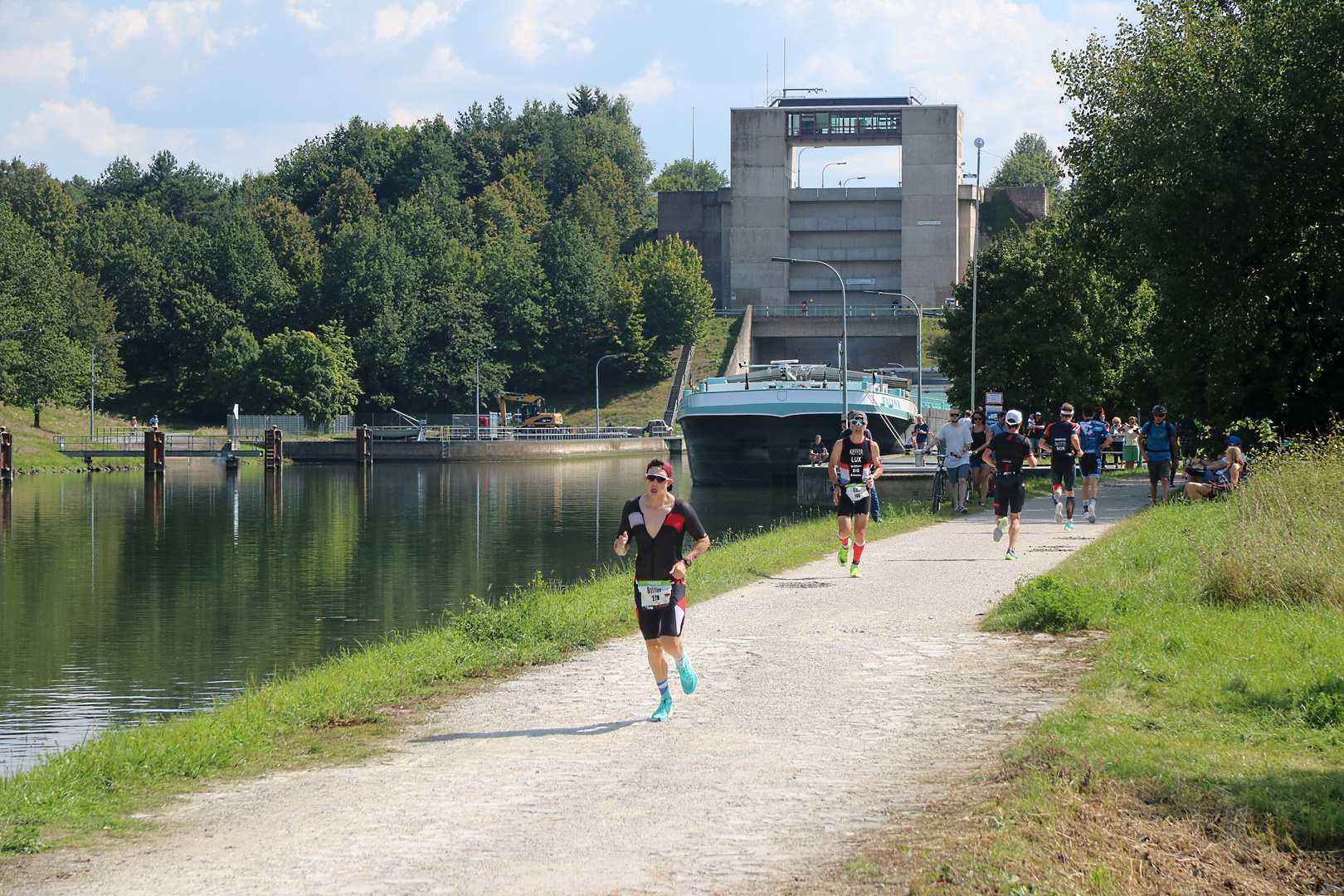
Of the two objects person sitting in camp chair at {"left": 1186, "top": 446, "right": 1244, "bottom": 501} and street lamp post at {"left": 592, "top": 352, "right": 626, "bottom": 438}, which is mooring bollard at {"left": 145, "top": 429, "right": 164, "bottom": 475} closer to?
street lamp post at {"left": 592, "top": 352, "right": 626, "bottom": 438}

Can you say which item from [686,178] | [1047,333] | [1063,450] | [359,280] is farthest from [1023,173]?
[1063,450]

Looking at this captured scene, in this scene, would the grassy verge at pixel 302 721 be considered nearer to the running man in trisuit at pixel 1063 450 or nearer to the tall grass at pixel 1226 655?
the tall grass at pixel 1226 655

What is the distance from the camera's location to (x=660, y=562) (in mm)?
8609

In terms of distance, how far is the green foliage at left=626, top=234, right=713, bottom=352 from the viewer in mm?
103000

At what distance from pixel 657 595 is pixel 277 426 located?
77.3 m

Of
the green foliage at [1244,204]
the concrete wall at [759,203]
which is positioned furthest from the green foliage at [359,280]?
the green foliage at [1244,204]

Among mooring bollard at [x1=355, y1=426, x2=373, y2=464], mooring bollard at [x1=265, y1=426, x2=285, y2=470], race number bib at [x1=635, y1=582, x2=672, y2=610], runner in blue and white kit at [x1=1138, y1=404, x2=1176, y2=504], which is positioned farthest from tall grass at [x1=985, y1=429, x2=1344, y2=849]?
mooring bollard at [x1=355, y1=426, x2=373, y2=464]

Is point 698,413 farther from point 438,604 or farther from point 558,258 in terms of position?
point 558,258

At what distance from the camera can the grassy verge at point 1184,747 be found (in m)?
5.39

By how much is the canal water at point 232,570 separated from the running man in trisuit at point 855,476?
21.5 ft

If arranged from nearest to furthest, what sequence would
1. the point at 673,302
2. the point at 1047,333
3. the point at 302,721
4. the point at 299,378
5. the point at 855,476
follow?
the point at 302,721, the point at 855,476, the point at 1047,333, the point at 299,378, the point at 673,302

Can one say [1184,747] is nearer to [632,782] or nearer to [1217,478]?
[632,782]

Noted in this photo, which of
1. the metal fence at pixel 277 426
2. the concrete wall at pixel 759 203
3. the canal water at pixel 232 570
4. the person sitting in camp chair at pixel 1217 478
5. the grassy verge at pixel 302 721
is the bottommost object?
the canal water at pixel 232 570

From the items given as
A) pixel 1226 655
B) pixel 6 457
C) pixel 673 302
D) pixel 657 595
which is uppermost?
pixel 673 302
